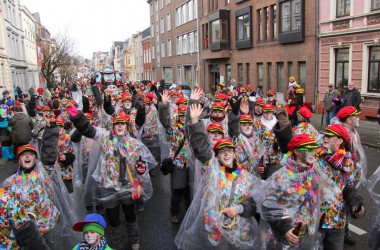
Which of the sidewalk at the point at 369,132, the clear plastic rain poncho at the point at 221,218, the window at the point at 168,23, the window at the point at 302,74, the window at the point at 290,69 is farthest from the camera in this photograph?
the window at the point at 168,23

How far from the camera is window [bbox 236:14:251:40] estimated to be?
2452cm

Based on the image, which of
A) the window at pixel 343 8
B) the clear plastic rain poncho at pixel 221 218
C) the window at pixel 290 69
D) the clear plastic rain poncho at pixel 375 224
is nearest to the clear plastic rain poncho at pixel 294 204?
the clear plastic rain poncho at pixel 221 218

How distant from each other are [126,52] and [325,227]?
8216cm

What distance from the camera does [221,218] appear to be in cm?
346

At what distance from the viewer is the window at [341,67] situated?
16047 millimetres

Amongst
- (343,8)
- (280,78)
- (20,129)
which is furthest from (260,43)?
(20,129)

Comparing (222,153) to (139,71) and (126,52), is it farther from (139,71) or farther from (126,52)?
(126,52)

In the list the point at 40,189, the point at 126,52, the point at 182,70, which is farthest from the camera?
the point at 126,52

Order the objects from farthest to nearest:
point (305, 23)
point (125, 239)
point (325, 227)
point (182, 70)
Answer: point (182, 70) < point (305, 23) < point (125, 239) < point (325, 227)

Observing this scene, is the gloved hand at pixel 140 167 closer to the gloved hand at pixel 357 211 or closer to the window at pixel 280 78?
the gloved hand at pixel 357 211

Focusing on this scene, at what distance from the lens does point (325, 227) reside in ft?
11.4

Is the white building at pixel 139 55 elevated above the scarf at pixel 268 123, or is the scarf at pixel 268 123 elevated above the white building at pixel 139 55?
the white building at pixel 139 55

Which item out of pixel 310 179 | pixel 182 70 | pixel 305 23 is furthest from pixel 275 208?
pixel 182 70

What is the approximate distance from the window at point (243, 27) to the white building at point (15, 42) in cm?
1766
